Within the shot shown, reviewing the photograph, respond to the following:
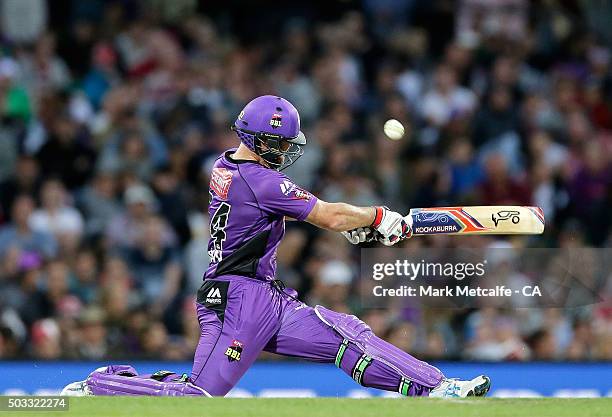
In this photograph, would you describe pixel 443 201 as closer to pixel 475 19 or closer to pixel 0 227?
pixel 475 19

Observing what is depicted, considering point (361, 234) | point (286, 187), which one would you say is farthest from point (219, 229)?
point (361, 234)

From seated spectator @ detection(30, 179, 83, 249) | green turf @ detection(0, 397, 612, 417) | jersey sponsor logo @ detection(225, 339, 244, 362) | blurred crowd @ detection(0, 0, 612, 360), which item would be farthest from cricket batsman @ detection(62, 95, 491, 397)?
seated spectator @ detection(30, 179, 83, 249)

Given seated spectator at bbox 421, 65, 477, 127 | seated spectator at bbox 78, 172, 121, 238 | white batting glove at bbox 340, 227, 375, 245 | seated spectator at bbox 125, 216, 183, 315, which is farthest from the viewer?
seated spectator at bbox 421, 65, 477, 127

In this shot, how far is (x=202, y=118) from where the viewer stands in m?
14.9

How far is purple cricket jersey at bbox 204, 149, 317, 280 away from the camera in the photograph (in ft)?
27.5

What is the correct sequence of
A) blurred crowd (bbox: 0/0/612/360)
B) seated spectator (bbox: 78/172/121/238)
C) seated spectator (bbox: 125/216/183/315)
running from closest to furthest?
blurred crowd (bbox: 0/0/612/360)
seated spectator (bbox: 125/216/183/315)
seated spectator (bbox: 78/172/121/238)

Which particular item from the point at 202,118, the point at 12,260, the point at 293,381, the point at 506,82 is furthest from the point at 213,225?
the point at 506,82

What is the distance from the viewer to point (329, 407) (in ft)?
25.7

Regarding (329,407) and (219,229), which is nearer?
(329,407)

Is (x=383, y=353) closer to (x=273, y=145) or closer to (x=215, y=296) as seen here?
(x=215, y=296)

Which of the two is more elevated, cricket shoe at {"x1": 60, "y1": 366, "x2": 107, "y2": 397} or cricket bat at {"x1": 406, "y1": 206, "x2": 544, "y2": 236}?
cricket bat at {"x1": 406, "y1": 206, "x2": 544, "y2": 236}

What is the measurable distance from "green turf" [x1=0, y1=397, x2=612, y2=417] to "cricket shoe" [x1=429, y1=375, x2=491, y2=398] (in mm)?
109

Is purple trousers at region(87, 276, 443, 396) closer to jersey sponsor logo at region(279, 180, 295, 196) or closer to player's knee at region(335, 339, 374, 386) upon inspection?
player's knee at region(335, 339, 374, 386)

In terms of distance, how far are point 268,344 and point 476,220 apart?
1687 millimetres
